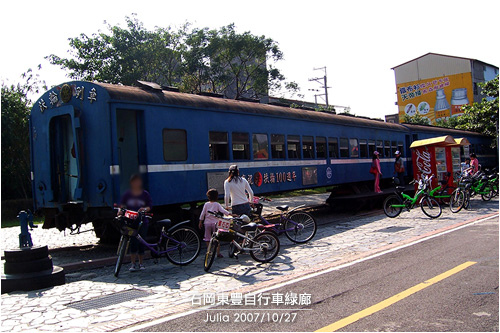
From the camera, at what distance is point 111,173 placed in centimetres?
848

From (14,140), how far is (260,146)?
54.1ft

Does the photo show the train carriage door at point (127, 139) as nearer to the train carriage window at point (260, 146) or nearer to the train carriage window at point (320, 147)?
the train carriage window at point (260, 146)

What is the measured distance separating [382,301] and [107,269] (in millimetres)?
4933

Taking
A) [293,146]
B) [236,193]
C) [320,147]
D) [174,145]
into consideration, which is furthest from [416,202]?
[174,145]

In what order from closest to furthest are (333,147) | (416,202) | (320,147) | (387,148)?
(416,202), (320,147), (333,147), (387,148)

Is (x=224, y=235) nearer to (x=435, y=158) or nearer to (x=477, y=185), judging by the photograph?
(x=435, y=158)

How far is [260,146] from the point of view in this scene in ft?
39.5

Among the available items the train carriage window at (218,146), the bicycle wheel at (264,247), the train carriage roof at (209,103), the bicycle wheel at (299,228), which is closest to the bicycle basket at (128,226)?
the bicycle wheel at (264,247)

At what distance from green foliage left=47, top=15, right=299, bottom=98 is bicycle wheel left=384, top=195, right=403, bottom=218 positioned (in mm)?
11893

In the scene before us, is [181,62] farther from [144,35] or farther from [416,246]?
[416,246]

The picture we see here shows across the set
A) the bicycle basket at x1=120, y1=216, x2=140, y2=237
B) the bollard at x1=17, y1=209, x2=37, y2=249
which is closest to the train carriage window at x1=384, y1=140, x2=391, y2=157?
the bicycle basket at x1=120, y1=216, x2=140, y2=237

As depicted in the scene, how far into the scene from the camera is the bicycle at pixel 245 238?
294 inches

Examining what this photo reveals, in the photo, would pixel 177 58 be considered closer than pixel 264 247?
No

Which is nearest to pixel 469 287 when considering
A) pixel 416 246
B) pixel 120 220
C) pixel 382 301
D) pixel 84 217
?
pixel 382 301
